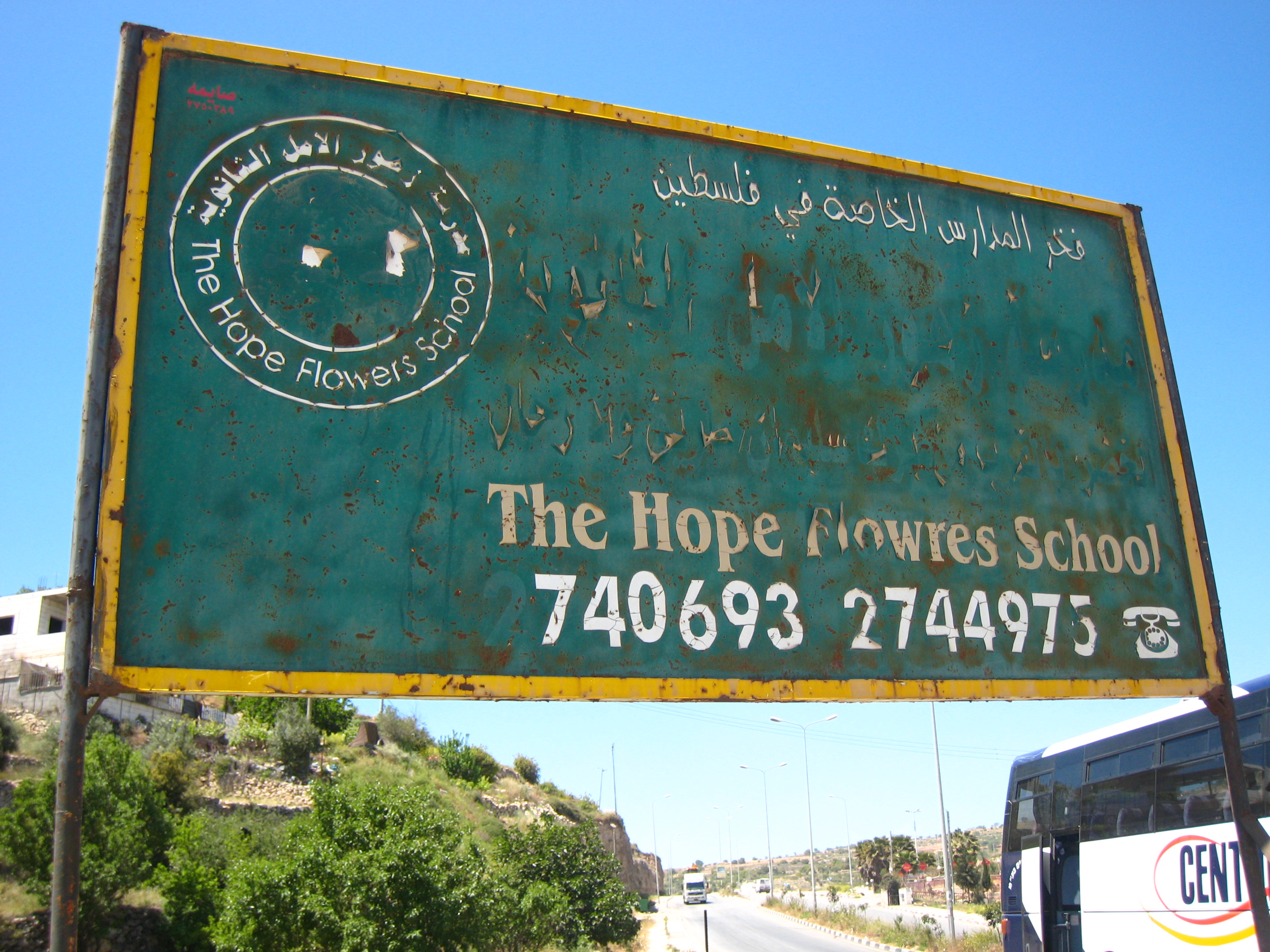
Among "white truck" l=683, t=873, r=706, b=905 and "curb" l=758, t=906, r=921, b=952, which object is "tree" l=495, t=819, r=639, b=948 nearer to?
"curb" l=758, t=906, r=921, b=952

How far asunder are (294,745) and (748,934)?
19425 millimetres

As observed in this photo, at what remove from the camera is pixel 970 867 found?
5066 centimetres

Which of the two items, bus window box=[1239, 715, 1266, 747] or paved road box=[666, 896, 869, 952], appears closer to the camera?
bus window box=[1239, 715, 1266, 747]

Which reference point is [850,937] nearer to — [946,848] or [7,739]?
[946,848]

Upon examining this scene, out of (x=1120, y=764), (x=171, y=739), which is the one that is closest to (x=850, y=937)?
(x=1120, y=764)

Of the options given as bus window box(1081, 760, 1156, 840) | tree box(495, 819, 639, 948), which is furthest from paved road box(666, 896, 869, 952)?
bus window box(1081, 760, 1156, 840)

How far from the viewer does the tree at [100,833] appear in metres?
21.0

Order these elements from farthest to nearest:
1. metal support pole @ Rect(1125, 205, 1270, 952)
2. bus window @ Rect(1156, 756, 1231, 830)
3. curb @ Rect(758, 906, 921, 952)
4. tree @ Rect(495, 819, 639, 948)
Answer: tree @ Rect(495, 819, 639, 948)
curb @ Rect(758, 906, 921, 952)
bus window @ Rect(1156, 756, 1231, 830)
metal support pole @ Rect(1125, 205, 1270, 952)

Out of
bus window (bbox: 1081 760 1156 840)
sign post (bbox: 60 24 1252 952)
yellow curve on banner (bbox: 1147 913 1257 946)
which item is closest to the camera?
sign post (bbox: 60 24 1252 952)

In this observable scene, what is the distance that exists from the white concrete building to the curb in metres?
37.7

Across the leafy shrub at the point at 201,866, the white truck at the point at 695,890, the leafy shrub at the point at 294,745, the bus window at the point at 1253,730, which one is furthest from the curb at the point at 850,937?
the leafy shrub at the point at 294,745

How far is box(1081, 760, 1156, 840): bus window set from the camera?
11.7 metres

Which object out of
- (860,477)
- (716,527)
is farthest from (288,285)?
(860,477)

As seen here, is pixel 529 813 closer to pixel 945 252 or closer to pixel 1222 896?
pixel 1222 896
